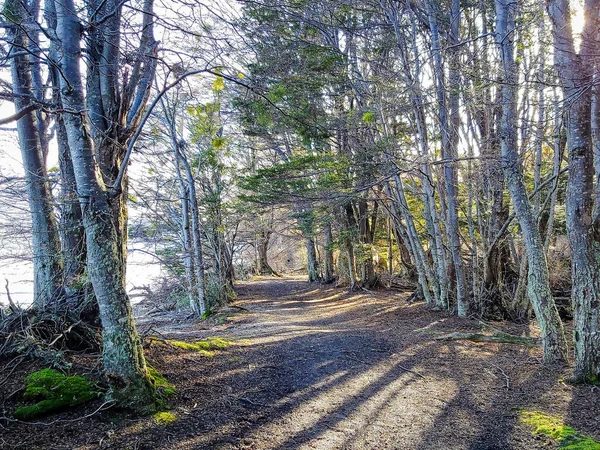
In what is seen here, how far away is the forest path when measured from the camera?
2994mm

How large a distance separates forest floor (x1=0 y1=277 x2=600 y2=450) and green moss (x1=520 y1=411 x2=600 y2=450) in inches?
3.3

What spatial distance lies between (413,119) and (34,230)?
8.45 meters

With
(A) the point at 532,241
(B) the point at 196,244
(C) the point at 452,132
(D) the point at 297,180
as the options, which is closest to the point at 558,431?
(A) the point at 532,241

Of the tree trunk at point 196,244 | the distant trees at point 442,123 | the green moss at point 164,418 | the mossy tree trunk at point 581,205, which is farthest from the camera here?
the tree trunk at point 196,244

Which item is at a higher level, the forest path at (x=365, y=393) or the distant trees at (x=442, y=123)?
the distant trees at (x=442, y=123)

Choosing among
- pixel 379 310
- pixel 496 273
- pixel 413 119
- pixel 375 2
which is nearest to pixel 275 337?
pixel 379 310

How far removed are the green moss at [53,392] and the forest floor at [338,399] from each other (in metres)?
0.10

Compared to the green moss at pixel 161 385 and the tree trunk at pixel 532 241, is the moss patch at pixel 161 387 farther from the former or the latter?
the tree trunk at pixel 532 241

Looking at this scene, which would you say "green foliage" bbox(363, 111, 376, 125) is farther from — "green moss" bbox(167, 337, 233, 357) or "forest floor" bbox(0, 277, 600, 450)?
"green moss" bbox(167, 337, 233, 357)

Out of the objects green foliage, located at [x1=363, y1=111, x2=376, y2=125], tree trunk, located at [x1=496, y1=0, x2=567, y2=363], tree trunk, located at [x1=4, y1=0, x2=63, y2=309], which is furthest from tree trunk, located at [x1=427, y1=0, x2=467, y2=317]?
tree trunk, located at [x1=4, y1=0, x2=63, y2=309]

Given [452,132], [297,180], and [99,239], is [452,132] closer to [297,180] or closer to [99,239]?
[297,180]

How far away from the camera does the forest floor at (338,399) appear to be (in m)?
2.74

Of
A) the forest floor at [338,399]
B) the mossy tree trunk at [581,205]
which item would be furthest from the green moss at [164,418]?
the mossy tree trunk at [581,205]

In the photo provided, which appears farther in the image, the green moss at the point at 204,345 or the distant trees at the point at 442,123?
the distant trees at the point at 442,123
